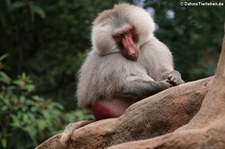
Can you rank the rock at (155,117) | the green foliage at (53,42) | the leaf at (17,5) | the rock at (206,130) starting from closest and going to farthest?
the rock at (206,130)
the rock at (155,117)
the leaf at (17,5)
the green foliage at (53,42)

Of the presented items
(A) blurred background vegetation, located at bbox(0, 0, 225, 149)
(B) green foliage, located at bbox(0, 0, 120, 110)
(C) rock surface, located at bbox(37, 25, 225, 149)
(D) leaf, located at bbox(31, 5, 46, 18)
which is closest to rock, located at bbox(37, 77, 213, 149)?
(C) rock surface, located at bbox(37, 25, 225, 149)

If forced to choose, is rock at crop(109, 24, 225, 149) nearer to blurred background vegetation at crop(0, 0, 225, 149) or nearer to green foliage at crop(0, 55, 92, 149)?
green foliage at crop(0, 55, 92, 149)

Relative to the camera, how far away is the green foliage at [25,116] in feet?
26.5

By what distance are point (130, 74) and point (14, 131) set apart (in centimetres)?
316

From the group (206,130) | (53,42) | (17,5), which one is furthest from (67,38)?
(206,130)

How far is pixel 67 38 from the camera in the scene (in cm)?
1052

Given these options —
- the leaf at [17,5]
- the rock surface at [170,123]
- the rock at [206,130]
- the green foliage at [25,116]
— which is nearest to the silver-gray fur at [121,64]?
the rock surface at [170,123]

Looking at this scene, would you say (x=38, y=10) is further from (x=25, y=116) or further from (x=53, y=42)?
(x=25, y=116)

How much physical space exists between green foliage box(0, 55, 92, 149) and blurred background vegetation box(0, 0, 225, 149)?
1.04 metres

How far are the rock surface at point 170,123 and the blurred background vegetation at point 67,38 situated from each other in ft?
14.0

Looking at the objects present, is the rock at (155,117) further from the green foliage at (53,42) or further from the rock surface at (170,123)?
the green foliage at (53,42)

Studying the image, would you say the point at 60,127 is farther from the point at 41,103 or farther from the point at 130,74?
the point at 130,74

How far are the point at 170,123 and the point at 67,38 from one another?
19.5 feet

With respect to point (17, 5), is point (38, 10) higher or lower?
lower
